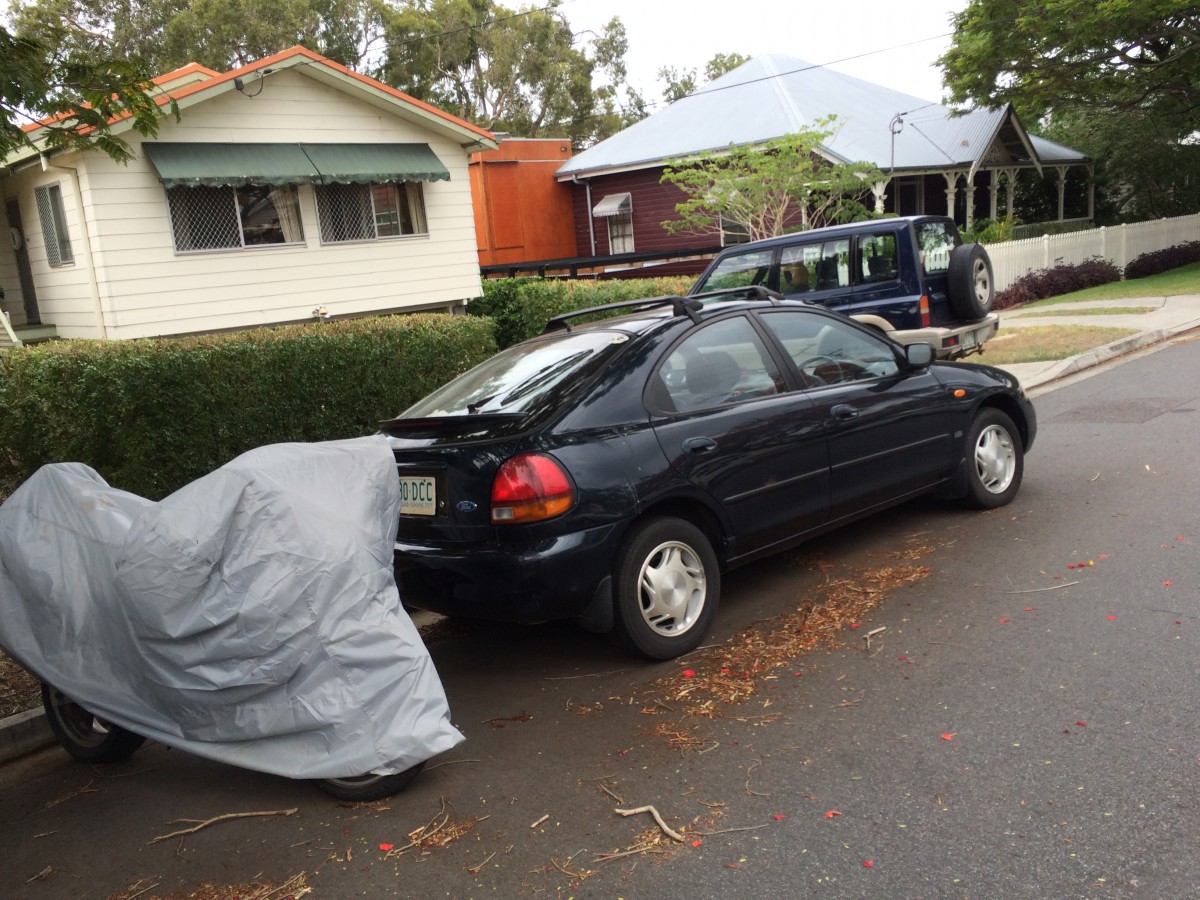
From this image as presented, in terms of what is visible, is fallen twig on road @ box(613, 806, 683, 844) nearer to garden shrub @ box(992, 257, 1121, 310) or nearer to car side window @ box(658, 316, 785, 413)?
car side window @ box(658, 316, 785, 413)

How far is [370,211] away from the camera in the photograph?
718 inches

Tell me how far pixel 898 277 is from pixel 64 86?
316 inches

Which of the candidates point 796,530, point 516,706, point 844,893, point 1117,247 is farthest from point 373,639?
point 1117,247

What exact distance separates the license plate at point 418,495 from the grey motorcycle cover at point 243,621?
707 millimetres

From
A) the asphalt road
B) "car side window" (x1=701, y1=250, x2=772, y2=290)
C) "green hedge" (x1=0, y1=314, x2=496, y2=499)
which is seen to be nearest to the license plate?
the asphalt road

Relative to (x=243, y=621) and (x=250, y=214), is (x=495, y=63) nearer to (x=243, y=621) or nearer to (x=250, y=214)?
(x=250, y=214)

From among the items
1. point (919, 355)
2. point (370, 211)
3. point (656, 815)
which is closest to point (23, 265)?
point (370, 211)

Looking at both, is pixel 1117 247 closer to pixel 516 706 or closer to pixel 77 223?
pixel 77 223

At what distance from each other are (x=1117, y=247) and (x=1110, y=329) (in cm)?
1113

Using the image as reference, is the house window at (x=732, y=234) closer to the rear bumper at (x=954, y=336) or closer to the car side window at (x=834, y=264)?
the car side window at (x=834, y=264)

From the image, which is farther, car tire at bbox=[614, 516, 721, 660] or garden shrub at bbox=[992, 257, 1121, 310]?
garden shrub at bbox=[992, 257, 1121, 310]

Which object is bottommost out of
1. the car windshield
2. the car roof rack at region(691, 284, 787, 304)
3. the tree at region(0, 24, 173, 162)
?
the car windshield

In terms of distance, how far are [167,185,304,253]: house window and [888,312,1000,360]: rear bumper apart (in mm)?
10906

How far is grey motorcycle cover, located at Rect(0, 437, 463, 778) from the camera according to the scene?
3.54m
